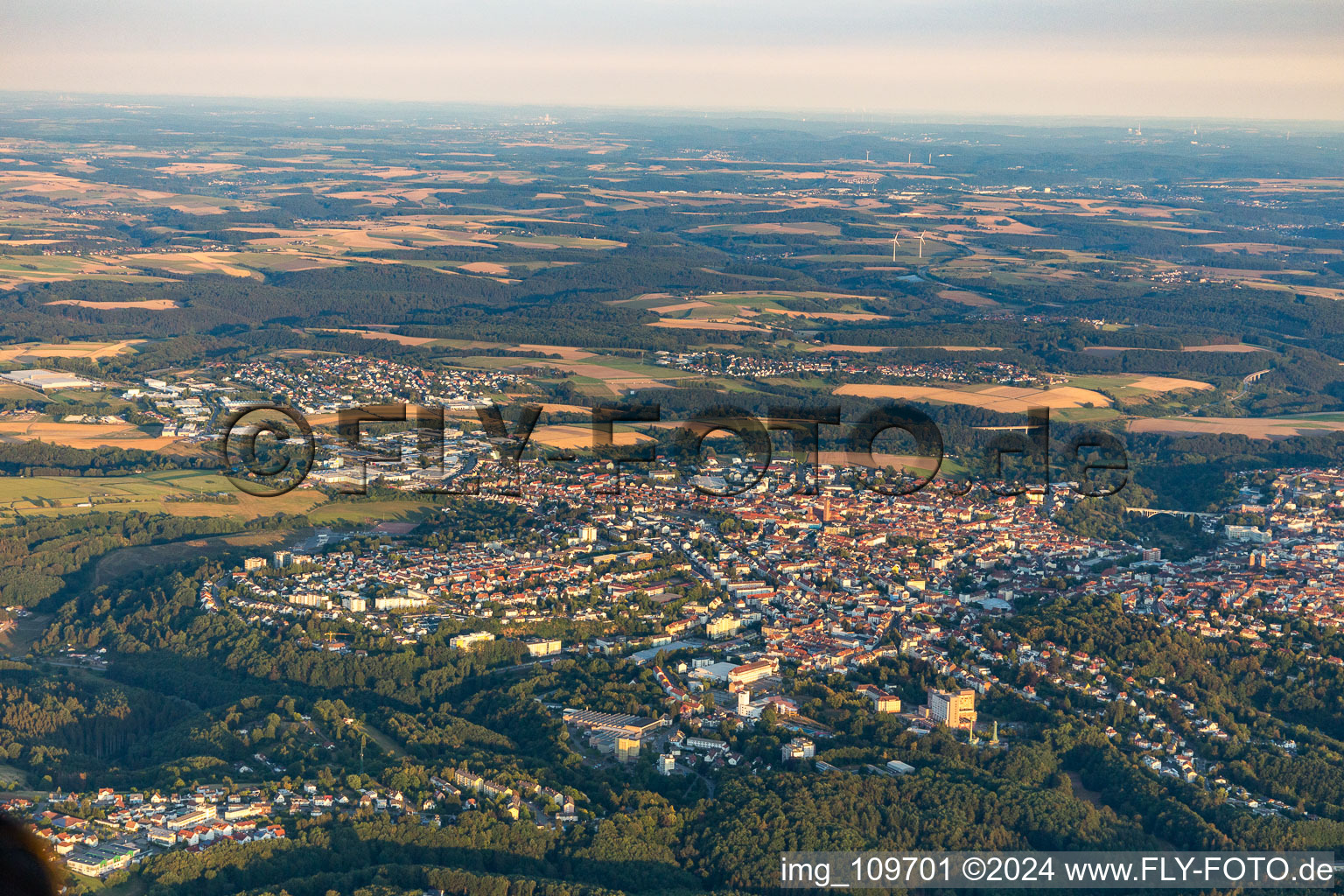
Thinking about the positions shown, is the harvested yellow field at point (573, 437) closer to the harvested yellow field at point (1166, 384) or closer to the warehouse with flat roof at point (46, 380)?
the warehouse with flat roof at point (46, 380)

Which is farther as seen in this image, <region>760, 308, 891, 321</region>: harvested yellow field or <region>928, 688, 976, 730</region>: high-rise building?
<region>760, 308, 891, 321</region>: harvested yellow field

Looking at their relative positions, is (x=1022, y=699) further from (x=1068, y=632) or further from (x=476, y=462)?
(x=476, y=462)

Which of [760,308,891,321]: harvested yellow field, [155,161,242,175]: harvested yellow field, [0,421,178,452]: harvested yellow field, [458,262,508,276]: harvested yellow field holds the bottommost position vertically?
[0,421,178,452]: harvested yellow field

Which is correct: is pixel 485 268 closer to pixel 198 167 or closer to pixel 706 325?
pixel 706 325

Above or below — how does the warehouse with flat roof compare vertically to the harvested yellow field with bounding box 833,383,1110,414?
below

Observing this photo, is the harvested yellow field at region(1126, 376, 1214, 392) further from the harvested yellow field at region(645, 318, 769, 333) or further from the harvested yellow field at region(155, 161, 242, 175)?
the harvested yellow field at region(155, 161, 242, 175)

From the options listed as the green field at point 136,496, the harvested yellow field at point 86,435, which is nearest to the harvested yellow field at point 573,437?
the green field at point 136,496

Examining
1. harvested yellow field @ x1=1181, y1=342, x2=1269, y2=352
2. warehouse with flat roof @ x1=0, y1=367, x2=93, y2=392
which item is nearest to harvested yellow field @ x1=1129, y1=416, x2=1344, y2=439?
harvested yellow field @ x1=1181, y1=342, x2=1269, y2=352

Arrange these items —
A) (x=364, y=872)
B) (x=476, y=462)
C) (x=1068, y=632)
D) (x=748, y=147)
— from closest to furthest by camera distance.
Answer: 1. (x=364, y=872)
2. (x=1068, y=632)
3. (x=476, y=462)
4. (x=748, y=147)

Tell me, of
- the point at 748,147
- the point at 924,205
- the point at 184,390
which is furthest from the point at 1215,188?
the point at 184,390
